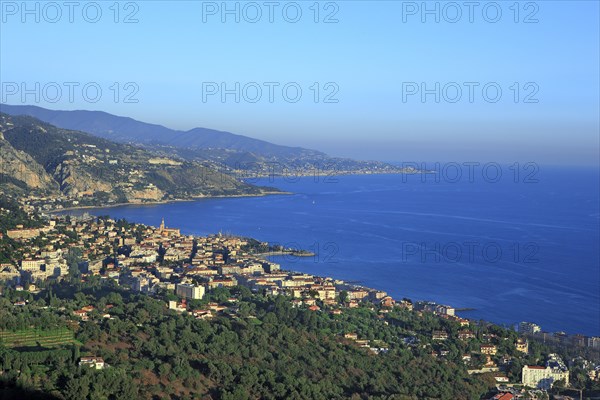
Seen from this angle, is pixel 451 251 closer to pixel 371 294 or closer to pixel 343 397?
pixel 371 294

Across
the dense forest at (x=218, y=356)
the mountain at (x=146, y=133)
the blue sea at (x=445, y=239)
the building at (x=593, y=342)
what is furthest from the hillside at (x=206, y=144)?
the dense forest at (x=218, y=356)

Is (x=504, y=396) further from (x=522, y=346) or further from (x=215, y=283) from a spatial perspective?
(x=215, y=283)

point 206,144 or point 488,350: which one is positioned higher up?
point 206,144

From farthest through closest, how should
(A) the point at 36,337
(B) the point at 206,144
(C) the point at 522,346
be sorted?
(B) the point at 206,144 → (C) the point at 522,346 → (A) the point at 36,337

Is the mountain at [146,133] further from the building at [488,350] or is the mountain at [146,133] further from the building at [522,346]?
the building at [488,350]

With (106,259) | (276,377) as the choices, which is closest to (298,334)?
(276,377)

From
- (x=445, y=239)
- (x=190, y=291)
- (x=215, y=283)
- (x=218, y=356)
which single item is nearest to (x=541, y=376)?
(x=218, y=356)

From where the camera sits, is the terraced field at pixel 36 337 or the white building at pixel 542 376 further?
the white building at pixel 542 376

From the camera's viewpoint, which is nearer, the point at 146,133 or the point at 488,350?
the point at 488,350
